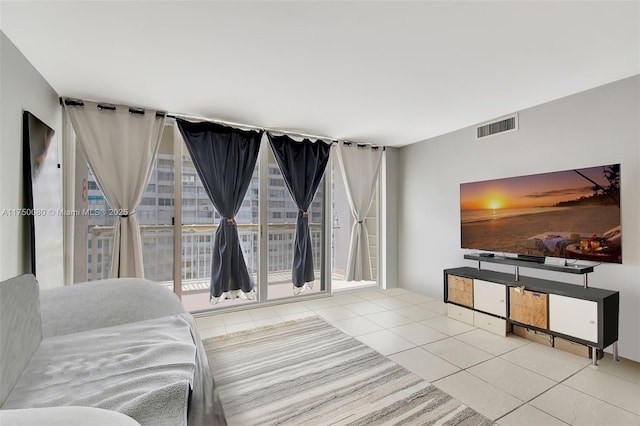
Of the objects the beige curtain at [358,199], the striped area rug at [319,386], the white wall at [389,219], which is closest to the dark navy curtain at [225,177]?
the striped area rug at [319,386]

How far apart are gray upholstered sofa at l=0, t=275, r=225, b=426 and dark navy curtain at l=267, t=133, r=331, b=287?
206cm

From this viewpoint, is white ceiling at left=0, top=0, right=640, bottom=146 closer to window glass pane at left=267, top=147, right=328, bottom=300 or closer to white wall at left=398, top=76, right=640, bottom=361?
white wall at left=398, top=76, right=640, bottom=361

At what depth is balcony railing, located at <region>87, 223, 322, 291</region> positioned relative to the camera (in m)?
3.06

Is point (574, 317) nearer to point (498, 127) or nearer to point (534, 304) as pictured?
point (534, 304)

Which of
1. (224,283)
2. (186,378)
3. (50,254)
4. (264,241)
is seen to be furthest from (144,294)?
(264,241)

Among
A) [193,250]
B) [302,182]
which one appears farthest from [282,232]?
[193,250]

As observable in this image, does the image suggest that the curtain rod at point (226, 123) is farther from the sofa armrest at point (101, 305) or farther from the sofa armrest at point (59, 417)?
the sofa armrest at point (59, 417)

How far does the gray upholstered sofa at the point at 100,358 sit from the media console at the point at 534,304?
8.93 feet

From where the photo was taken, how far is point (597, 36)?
179cm

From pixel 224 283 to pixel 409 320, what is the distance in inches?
89.4

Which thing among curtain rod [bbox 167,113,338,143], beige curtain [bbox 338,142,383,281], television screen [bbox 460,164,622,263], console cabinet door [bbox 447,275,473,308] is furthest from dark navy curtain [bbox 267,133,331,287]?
television screen [bbox 460,164,622,263]

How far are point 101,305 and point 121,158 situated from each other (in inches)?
67.8

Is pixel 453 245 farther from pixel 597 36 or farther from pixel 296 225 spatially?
pixel 597 36

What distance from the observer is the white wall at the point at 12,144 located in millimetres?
1734
